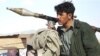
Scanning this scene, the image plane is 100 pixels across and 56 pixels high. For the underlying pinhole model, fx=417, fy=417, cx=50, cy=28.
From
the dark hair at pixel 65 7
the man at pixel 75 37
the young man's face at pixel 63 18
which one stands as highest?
the dark hair at pixel 65 7

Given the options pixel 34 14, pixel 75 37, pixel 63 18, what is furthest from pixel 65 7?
pixel 34 14

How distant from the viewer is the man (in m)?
5.10

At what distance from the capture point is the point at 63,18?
5.17 metres

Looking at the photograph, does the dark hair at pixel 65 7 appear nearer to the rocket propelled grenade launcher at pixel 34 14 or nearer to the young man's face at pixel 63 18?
the young man's face at pixel 63 18

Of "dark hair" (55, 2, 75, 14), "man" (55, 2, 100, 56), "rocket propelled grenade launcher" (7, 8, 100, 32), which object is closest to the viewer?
"man" (55, 2, 100, 56)

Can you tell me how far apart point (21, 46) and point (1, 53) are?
934 mm

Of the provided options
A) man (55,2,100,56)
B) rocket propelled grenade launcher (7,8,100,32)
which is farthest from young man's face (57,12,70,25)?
rocket propelled grenade launcher (7,8,100,32)

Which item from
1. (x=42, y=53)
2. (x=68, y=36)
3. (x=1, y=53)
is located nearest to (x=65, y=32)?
(x=68, y=36)

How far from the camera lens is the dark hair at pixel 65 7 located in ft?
17.3

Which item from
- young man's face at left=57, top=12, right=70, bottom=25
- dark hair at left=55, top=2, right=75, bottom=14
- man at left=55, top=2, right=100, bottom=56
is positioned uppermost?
dark hair at left=55, top=2, right=75, bottom=14

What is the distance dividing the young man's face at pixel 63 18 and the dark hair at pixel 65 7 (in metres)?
0.05

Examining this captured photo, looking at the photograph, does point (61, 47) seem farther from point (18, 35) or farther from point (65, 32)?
point (18, 35)

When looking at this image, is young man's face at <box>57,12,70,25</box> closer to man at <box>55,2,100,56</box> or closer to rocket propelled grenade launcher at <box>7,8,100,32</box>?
man at <box>55,2,100,56</box>

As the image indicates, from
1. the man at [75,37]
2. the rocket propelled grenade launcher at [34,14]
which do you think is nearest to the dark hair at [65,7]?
the man at [75,37]
